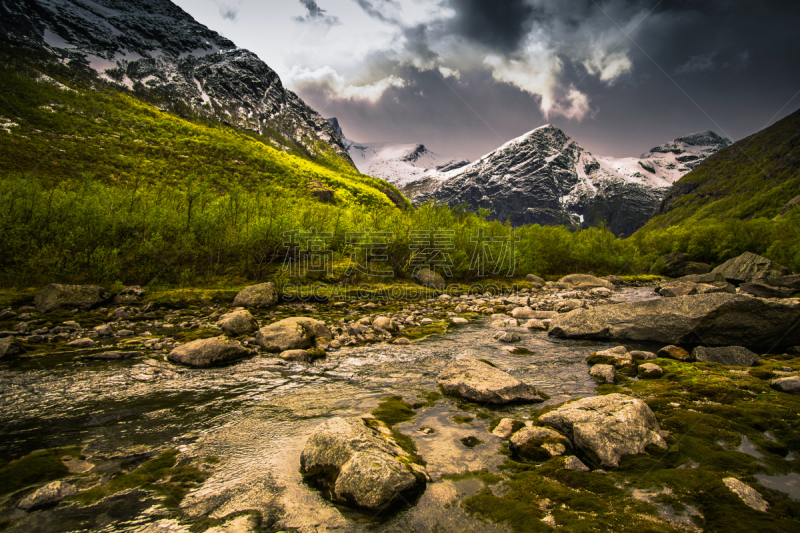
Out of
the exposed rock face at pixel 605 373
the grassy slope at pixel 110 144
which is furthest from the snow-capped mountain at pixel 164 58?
the exposed rock face at pixel 605 373

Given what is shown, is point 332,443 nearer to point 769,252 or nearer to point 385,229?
point 385,229

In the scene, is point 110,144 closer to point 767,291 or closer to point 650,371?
point 650,371

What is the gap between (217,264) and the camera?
26.4 meters

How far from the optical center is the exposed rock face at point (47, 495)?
4004mm

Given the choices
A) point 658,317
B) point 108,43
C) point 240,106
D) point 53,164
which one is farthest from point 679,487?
point 108,43

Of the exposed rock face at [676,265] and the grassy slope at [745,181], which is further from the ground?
the grassy slope at [745,181]

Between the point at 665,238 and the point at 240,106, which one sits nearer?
the point at 665,238

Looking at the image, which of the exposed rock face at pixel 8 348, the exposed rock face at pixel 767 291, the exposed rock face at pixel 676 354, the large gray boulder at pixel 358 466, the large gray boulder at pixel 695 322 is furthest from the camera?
the exposed rock face at pixel 767 291

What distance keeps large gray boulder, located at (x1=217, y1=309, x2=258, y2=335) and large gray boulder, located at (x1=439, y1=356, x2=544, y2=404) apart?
10099 mm

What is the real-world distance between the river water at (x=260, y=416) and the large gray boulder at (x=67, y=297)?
8.30 meters

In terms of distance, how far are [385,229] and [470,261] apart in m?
12.3

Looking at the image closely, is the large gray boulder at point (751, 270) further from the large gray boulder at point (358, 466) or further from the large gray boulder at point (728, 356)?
the large gray boulder at point (358, 466)

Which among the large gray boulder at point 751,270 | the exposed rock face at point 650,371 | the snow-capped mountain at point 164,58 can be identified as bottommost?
the exposed rock face at point 650,371

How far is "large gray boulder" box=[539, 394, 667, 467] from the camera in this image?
4957 millimetres
